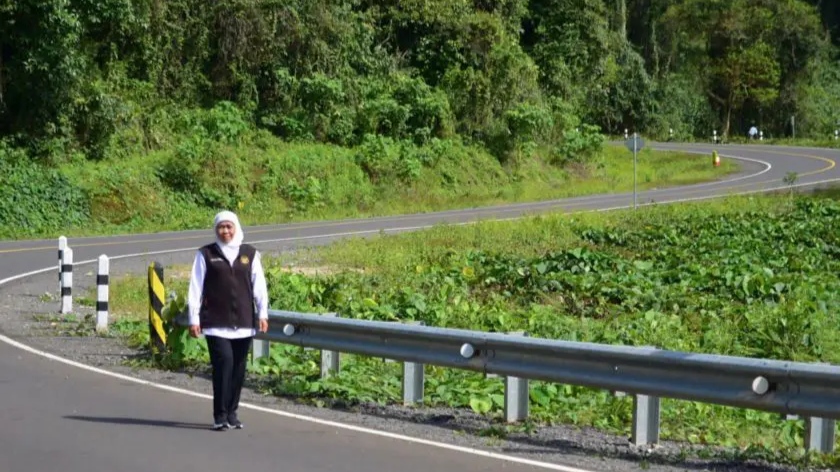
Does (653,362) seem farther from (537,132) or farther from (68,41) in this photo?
(537,132)

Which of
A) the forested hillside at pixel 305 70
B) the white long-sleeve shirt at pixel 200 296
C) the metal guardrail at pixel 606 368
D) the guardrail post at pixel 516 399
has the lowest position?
the guardrail post at pixel 516 399

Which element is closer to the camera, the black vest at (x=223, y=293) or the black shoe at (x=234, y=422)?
the black shoe at (x=234, y=422)

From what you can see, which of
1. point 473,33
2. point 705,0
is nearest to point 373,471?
point 473,33

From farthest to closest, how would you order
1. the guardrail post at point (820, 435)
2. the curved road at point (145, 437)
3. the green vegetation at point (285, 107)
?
the green vegetation at point (285, 107) < the guardrail post at point (820, 435) < the curved road at point (145, 437)

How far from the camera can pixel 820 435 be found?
957 cm

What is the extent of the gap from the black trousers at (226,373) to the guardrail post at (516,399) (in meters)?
2.15

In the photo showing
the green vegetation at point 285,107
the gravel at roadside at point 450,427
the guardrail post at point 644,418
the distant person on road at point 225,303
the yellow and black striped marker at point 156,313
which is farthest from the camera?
the green vegetation at point 285,107

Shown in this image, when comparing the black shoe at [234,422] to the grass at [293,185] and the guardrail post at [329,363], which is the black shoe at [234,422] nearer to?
the guardrail post at [329,363]

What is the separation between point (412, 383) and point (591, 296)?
7.71 m

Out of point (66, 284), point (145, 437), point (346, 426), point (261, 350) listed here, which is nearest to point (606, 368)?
point (346, 426)

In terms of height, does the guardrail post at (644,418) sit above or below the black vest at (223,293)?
below

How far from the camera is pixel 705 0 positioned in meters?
84.8

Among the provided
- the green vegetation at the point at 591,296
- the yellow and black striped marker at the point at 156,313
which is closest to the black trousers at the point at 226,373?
the green vegetation at the point at 591,296

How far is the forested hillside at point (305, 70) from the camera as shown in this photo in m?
37.2
